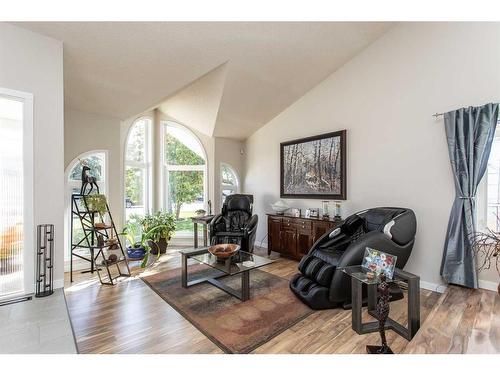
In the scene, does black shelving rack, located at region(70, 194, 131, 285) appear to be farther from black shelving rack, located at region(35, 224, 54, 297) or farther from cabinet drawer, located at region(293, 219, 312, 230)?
cabinet drawer, located at region(293, 219, 312, 230)

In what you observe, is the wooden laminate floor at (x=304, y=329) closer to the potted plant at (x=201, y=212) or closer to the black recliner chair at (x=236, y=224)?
the black recliner chair at (x=236, y=224)

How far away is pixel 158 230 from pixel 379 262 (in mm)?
3730

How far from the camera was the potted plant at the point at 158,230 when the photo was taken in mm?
4523

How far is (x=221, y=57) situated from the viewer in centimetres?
320

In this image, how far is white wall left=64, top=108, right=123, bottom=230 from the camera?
3.75 m

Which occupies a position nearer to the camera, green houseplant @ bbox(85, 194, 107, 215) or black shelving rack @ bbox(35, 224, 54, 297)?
black shelving rack @ bbox(35, 224, 54, 297)

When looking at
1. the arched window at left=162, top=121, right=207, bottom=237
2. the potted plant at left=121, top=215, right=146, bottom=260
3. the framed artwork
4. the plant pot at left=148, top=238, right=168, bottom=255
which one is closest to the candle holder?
the framed artwork

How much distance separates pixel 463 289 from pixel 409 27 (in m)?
3.22

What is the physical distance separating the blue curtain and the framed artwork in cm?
121

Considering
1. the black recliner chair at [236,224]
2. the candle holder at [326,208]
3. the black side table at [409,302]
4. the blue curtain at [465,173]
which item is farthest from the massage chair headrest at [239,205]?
the blue curtain at [465,173]

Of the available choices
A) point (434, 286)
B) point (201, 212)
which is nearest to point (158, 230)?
point (201, 212)

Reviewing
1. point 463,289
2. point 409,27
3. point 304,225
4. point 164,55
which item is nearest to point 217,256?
Answer: point 304,225

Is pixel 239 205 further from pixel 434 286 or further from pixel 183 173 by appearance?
pixel 434 286
